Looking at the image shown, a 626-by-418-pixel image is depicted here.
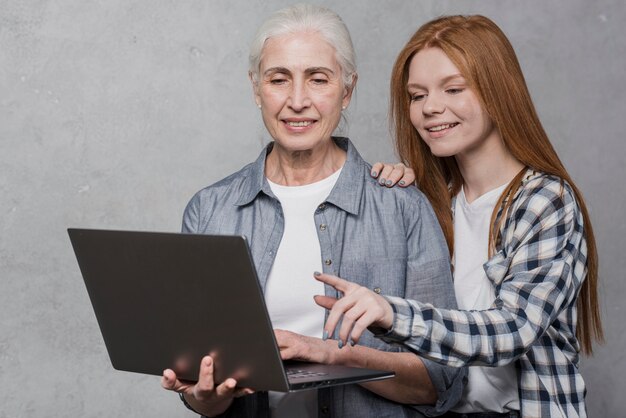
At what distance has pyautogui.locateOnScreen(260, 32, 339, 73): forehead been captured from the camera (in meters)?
2.07

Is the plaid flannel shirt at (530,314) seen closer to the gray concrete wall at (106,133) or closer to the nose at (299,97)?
the nose at (299,97)

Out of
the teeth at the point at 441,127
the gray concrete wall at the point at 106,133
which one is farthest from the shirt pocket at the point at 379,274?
the gray concrete wall at the point at 106,133

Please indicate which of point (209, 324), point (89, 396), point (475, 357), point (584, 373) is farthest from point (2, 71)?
point (584, 373)

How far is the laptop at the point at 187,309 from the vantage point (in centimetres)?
156

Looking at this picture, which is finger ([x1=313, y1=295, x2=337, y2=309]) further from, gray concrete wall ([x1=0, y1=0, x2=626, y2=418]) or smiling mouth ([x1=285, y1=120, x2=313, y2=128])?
gray concrete wall ([x1=0, y1=0, x2=626, y2=418])

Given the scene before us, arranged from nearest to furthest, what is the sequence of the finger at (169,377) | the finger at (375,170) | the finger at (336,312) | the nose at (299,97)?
the finger at (336,312)
the finger at (169,377)
the nose at (299,97)
the finger at (375,170)

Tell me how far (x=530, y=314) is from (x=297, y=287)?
0.50m

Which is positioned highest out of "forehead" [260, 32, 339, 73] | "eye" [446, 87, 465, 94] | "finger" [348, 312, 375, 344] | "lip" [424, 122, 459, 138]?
"forehead" [260, 32, 339, 73]

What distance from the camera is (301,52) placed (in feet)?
6.80

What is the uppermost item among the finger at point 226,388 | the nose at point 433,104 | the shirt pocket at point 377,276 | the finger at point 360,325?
the nose at point 433,104

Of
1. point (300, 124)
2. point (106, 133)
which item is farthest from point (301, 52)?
point (106, 133)

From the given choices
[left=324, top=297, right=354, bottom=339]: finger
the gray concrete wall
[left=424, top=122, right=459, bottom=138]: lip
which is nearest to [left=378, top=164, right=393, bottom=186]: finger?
[left=424, top=122, right=459, bottom=138]: lip

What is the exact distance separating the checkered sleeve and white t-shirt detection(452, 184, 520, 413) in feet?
0.32

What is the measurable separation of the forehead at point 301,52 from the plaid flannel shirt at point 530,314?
51cm
